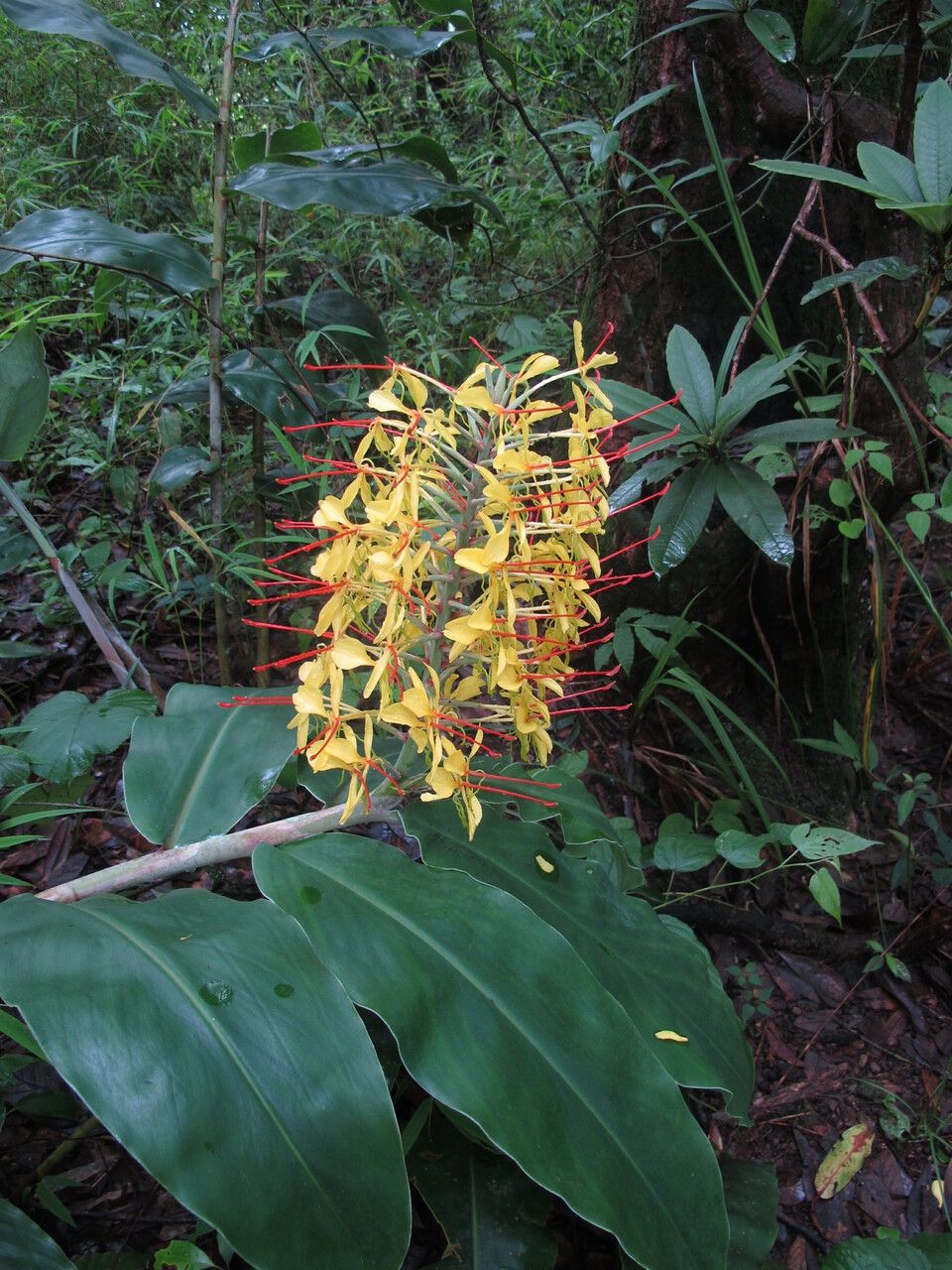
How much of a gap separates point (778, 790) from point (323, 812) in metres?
1.54

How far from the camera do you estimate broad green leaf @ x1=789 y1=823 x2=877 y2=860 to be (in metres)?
1.61

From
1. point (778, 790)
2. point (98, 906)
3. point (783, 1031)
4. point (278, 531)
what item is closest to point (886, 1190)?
point (783, 1031)

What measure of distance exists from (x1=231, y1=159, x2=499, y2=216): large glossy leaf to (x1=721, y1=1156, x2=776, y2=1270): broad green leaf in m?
2.01

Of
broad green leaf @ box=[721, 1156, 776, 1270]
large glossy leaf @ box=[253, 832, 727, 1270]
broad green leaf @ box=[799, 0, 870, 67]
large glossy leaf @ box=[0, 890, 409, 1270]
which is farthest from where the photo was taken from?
broad green leaf @ box=[799, 0, 870, 67]

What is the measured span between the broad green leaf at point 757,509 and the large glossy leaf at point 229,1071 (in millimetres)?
1069

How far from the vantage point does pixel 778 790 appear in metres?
2.42

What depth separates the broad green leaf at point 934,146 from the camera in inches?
53.0

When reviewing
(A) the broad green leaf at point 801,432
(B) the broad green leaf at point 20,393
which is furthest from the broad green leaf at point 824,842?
(B) the broad green leaf at point 20,393

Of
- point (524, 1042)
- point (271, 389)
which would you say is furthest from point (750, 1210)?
point (271, 389)

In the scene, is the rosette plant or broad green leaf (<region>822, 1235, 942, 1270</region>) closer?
the rosette plant

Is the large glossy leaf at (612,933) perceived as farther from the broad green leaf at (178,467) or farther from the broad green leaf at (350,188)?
the broad green leaf at (350,188)

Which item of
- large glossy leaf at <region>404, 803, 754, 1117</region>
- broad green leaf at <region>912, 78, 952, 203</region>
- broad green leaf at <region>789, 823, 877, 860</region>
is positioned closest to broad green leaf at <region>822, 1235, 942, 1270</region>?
large glossy leaf at <region>404, 803, 754, 1117</region>

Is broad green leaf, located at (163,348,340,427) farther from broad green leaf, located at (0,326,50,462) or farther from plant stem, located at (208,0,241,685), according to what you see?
broad green leaf, located at (0,326,50,462)

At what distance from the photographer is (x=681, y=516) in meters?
1.64
